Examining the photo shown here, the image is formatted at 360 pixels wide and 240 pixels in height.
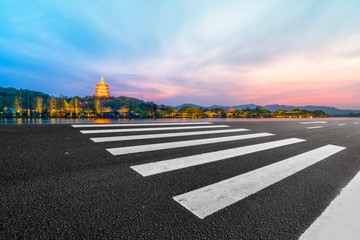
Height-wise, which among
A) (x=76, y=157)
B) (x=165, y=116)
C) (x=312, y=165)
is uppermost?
(x=165, y=116)

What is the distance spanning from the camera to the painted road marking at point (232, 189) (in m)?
1.68

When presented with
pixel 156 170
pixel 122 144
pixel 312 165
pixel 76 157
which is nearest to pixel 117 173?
pixel 156 170

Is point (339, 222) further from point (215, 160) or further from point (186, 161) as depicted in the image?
point (186, 161)

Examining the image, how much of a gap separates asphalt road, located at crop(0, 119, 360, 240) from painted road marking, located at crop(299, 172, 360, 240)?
0.07m

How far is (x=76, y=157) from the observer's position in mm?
2873

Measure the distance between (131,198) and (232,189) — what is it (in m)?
1.38

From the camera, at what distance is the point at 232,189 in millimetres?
2092

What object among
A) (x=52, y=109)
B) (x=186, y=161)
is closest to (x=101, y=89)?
(x=52, y=109)

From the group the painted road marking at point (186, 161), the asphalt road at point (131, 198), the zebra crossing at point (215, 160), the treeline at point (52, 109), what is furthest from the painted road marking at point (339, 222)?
the treeline at point (52, 109)

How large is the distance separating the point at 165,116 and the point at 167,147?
6.50 meters

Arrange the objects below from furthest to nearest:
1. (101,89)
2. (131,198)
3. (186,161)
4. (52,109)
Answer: (101,89)
(52,109)
(186,161)
(131,198)

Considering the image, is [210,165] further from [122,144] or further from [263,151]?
[122,144]

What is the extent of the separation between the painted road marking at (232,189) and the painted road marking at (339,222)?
0.66 m

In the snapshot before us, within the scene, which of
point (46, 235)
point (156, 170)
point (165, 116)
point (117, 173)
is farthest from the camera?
point (165, 116)
